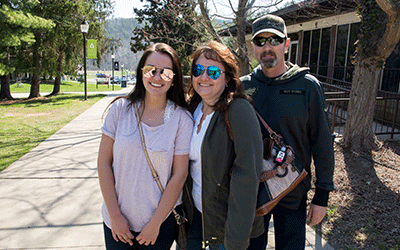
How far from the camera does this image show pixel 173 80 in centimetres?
208

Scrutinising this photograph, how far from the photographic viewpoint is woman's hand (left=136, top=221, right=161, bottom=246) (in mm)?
1837

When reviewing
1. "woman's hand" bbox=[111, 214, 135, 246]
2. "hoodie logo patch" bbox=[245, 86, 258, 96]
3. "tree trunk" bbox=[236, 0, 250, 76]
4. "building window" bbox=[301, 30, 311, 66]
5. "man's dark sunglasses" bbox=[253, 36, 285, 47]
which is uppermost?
"building window" bbox=[301, 30, 311, 66]

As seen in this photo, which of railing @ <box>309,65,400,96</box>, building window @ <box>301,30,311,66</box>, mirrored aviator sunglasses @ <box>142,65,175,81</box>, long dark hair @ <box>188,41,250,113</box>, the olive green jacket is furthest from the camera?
building window @ <box>301,30,311,66</box>

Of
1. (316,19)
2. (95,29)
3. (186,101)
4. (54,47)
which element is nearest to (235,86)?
(186,101)

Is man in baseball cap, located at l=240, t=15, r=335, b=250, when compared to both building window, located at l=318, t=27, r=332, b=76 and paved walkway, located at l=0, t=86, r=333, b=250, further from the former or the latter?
building window, located at l=318, t=27, r=332, b=76

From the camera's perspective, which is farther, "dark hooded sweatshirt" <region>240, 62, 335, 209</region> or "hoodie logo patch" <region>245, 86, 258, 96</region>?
"hoodie logo patch" <region>245, 86, 258, 96</region>

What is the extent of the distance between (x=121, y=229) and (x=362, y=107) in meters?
5.46

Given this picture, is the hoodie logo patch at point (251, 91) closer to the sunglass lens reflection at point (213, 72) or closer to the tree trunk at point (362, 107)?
the sunglass lens reflection at point (213, 72)

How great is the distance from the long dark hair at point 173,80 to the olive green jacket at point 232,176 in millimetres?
472

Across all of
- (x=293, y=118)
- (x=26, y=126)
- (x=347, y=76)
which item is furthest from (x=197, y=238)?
(x=347, y=76)

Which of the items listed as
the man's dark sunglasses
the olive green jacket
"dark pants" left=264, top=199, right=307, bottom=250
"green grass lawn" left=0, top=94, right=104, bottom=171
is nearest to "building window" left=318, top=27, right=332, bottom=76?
"green grass lawn" left=0, top=94, right=104, bottom=171

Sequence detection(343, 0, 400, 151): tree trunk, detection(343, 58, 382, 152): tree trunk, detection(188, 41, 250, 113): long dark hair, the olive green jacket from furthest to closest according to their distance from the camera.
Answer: detection(343, 58, 382, 152): tree trunk → detection(343, 0, 400, 151): tree trunk → detection(188, 41, 250, 113): long dark hair → the olive green jacket

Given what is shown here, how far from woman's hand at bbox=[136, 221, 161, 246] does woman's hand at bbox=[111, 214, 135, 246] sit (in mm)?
62

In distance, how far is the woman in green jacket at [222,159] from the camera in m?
1.58
